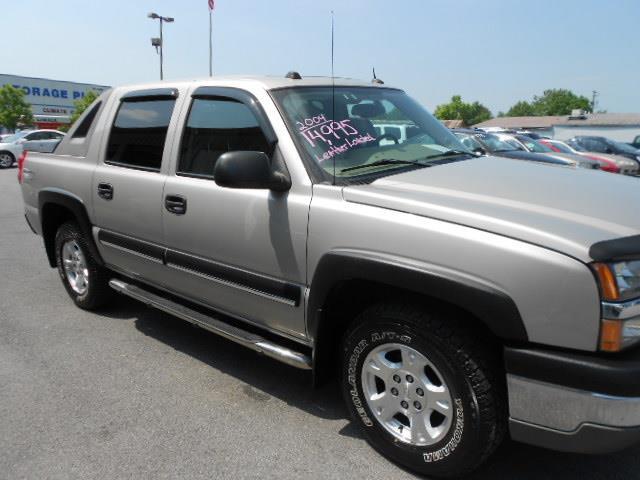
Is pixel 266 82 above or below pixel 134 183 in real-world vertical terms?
above

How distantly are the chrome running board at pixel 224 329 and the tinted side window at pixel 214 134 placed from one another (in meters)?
0.88

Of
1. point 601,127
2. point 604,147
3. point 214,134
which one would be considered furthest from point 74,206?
point 601,127

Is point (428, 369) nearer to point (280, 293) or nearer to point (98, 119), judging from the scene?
point (280, 293)

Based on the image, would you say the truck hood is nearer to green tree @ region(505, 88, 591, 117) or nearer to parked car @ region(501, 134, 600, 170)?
parked car @ region(501, 134, 600, 170)

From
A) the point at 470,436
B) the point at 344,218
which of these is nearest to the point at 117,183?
the point at 344,218

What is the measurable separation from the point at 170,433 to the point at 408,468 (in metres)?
1.25

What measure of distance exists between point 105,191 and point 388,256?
2.51 m

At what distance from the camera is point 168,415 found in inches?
123

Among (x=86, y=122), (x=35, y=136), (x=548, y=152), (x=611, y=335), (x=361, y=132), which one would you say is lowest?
(x=611, y=335)

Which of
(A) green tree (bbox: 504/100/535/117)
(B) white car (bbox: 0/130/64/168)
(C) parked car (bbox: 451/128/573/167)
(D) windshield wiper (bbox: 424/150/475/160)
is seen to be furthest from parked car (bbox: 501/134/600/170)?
(A) green tree (bbox: 504/100/535/117)

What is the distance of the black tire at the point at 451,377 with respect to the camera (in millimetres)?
2232

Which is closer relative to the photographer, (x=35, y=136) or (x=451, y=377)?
(x=451, y=377)

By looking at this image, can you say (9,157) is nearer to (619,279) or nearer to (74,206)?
(74,206)

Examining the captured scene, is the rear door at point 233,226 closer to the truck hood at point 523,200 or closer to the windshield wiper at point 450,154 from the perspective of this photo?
the truck hood at point 523,200
